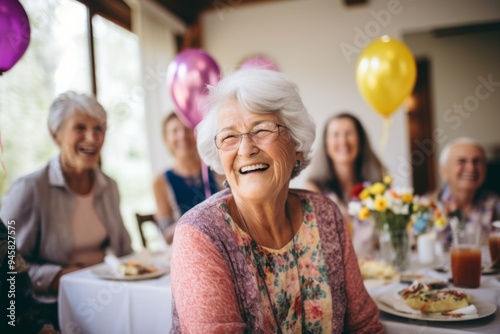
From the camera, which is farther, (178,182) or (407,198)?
(178,182)

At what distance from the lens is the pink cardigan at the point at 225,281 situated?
3.72ft

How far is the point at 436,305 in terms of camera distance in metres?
1.29

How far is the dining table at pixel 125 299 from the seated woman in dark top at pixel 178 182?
1.20 meters

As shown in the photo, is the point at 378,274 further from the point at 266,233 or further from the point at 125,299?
the point at 125,299

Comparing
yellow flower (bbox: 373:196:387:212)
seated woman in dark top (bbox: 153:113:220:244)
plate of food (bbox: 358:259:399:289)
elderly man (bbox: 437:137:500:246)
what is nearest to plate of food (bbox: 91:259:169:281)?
plate of food (bbox: 358:259:399:289)

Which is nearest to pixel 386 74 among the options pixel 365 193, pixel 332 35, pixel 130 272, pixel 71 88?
pixel 365 193

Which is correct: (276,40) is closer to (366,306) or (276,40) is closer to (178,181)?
(178,181)

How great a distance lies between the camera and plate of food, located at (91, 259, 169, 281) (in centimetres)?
179

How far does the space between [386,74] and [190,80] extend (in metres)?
1.24

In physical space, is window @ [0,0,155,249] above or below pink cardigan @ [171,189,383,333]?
above

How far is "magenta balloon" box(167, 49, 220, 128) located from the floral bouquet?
1.21 metres

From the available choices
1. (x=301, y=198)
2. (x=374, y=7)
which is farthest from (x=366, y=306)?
(x=374, y=7)

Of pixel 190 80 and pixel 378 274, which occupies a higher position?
pixel 190 80

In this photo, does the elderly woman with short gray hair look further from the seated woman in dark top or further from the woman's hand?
the seated woman in dark top
